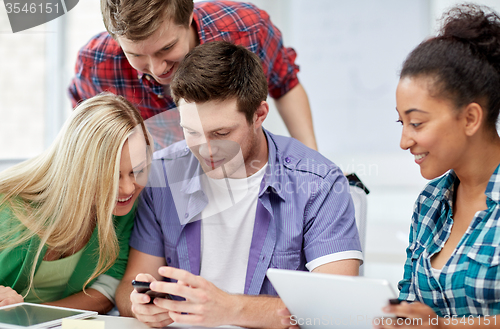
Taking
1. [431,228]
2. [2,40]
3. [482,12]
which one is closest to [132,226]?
[431,228]

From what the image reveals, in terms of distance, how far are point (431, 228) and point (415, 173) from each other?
5.76 ft

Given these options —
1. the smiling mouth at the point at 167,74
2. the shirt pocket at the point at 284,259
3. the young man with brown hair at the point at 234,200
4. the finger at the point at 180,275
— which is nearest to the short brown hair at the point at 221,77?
the young man with brown hair at the point at 234,200

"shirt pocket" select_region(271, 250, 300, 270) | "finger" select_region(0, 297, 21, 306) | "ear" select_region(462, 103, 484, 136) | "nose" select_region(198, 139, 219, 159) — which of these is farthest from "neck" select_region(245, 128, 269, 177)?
"finger" select_region(0, 297, 21, 306)

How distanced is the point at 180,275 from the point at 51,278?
0.50 metres

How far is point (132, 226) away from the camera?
1331 mm

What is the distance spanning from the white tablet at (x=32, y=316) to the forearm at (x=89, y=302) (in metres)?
0.20

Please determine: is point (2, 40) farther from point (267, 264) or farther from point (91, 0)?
point (267, 264)

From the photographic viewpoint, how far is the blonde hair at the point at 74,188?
3.82 feet

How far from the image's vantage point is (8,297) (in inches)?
41.8

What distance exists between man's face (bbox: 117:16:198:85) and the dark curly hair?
26.2 inches

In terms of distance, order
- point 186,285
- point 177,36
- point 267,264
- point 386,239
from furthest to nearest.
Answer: point 386,239, point 177,36, point 267,264, point 186,285

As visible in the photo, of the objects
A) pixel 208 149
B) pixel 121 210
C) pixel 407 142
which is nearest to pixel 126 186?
pixel 121 210

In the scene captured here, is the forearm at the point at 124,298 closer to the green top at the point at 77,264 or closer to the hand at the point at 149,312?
the green top at the point at 77,264

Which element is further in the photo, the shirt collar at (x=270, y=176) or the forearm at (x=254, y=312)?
the shirt collar at (x=270, y=176)
